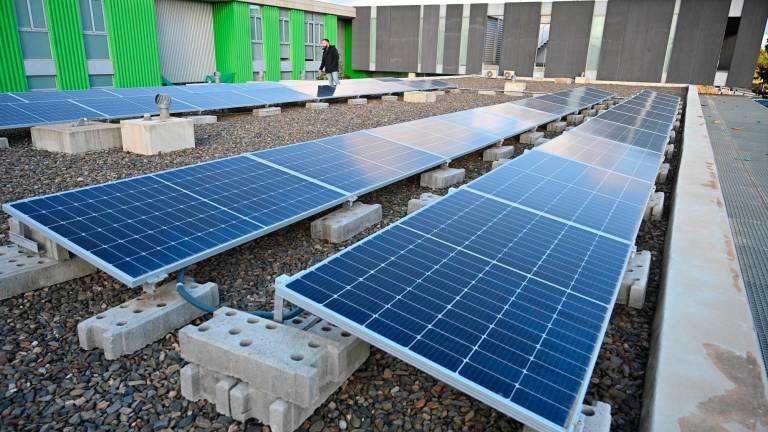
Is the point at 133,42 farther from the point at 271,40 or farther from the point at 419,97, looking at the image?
the point at 419,97

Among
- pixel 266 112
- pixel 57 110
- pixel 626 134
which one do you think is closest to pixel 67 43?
pixel 266 112

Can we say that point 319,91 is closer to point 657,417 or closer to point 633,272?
point 633,272

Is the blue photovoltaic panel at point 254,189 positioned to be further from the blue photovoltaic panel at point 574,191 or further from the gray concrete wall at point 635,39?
the gray concrete wall at point 635,39

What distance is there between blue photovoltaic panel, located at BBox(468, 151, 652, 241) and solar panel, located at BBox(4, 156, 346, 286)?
2.32 metres

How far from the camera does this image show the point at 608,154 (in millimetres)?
9414

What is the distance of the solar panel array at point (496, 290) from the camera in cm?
293

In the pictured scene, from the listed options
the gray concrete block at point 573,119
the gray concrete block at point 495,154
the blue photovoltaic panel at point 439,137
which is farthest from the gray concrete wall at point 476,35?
the gray concrete block at point 495,154

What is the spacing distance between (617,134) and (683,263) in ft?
24.5

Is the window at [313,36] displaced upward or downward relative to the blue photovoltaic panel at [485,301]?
upward

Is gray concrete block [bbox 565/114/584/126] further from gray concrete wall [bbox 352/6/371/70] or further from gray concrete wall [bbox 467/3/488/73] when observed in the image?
gray concrete wall [bbox 352/6/371/70]

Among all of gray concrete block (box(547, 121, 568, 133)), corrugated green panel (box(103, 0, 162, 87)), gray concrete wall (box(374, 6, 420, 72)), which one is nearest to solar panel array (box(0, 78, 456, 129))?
gray concrete block (box(547, 121, 568, 133))

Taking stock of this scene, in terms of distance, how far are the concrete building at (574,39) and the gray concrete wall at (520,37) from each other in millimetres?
89

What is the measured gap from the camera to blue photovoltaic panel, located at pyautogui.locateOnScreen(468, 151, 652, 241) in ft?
18.8

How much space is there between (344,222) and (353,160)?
6.40 feet
